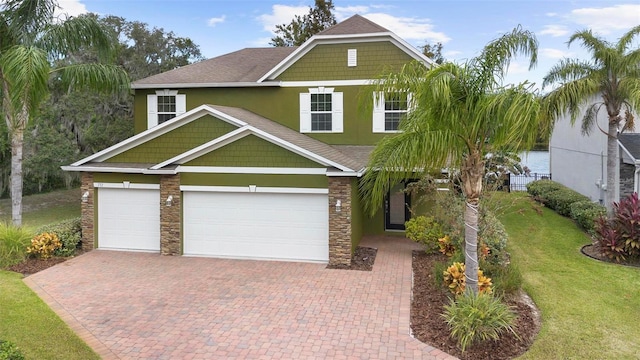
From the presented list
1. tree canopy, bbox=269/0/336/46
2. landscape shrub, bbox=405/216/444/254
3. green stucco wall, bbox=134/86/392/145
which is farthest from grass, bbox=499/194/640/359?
tree canopy, bbox=269/0/336/46

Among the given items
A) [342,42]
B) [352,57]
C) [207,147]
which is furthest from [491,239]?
[342,42]

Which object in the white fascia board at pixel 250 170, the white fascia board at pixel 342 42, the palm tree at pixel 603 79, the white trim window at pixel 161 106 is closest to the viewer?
the white fascia board at pixel 250 170

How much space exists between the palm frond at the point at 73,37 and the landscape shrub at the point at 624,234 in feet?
55.5

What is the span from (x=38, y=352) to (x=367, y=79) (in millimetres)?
13184

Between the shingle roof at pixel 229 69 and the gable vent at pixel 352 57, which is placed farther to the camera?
the shingle roof at pixel 229 69

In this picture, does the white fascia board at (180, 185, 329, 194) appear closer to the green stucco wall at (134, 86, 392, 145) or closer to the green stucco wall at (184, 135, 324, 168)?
the green stucco wall at (184, 135, 324, 168)

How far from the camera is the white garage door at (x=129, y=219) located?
1380 cm

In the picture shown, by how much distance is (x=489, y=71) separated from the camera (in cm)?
772

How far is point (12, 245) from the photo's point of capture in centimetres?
1254

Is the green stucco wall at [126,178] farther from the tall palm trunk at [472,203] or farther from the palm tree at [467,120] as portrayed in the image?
the tall palm trunk at [472,203]

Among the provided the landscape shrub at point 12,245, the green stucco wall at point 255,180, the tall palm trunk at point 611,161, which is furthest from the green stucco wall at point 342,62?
the landscape shrub at point 12,245

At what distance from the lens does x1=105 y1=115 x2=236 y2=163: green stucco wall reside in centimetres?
1377

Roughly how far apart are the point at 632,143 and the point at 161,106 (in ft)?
60.9

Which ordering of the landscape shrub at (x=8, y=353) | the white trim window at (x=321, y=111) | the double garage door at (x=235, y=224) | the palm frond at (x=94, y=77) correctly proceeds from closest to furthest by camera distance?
the landscape shrub at (x=8, y=353)
the double garage door at (x=235, y=224)
the palm frond at (x=94, y=77)
the white trim window at (x=321, y=111)
